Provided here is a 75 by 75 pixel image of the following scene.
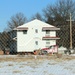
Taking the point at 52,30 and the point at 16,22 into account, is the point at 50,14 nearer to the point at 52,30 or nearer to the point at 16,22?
the point at 16,22

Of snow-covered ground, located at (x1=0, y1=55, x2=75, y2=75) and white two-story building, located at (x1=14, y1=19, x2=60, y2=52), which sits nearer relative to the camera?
snow-covered ground, located at (x1=0, y1=55, x2=75, y2=75)

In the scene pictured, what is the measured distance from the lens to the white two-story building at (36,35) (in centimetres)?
7375

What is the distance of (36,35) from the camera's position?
2950 inches

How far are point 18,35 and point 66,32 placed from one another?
17406mm

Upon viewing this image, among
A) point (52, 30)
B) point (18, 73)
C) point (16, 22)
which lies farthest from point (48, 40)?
point (18, 73)

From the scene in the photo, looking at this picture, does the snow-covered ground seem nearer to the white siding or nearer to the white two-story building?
the white siding

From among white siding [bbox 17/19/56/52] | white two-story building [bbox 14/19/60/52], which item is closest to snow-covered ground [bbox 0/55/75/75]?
white siding [bbox 17/19/56/52]

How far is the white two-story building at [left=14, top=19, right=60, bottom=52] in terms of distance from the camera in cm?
7375

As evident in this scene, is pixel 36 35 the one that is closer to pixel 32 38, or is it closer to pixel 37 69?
pixel 32 38

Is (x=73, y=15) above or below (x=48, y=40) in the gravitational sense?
above

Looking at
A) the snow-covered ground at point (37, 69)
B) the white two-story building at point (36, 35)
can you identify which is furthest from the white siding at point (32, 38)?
the snow-covered ground at point (37, 69)

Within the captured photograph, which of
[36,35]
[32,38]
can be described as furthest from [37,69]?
[36,35]

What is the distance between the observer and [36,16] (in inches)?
4240

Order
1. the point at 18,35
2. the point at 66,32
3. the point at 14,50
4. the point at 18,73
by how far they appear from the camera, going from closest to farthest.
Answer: the point at 18,73 → the point at 66,32 → the point at 14,50 → the point at 18,35
